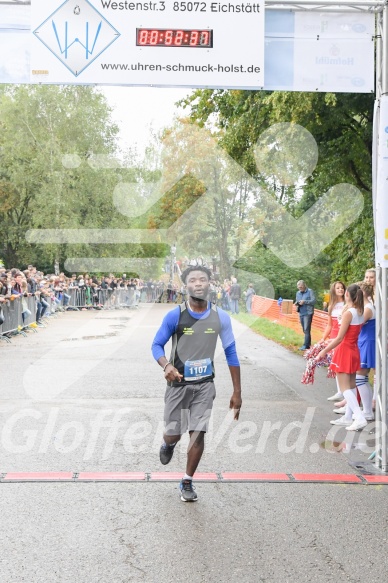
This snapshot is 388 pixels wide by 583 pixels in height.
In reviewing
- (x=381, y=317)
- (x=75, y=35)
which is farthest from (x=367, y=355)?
(x=75, y=35)

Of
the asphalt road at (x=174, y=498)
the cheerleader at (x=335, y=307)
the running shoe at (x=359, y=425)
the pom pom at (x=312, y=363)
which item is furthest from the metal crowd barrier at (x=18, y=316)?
the running shoe at (x=359, y=425)

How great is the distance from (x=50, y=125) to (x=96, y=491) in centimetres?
4859

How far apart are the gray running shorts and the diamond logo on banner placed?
3.49 metres

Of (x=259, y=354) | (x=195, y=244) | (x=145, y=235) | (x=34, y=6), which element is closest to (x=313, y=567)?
(x=34, y=6)

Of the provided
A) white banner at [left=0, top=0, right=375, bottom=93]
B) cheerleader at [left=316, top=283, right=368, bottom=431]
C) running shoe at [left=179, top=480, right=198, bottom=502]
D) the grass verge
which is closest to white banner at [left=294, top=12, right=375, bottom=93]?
white banner at [left=0, top=0, right=375, bottom=93]

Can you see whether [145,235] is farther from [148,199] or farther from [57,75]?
[57,75]

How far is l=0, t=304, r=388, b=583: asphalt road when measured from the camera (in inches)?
187

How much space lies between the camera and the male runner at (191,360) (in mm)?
6137

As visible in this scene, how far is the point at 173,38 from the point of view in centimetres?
788

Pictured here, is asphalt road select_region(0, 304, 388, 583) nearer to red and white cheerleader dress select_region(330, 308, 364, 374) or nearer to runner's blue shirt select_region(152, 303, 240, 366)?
red and white cheerleader dress select_region(330, 308, 364, 374)

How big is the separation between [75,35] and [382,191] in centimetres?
330

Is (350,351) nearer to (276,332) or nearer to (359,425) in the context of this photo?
(359,425)

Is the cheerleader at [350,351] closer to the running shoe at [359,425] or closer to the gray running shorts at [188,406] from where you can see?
the running shoe at [359,425]

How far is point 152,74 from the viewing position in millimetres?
7977
